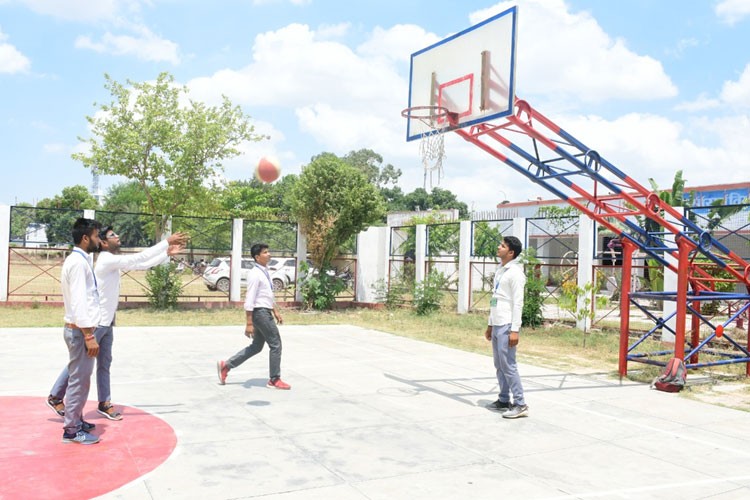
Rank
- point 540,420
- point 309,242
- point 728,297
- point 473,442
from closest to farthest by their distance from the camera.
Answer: point 473,442, point 540,420, point 728,297, point 309,242

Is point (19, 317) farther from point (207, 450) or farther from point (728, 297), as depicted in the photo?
point (728, 297)

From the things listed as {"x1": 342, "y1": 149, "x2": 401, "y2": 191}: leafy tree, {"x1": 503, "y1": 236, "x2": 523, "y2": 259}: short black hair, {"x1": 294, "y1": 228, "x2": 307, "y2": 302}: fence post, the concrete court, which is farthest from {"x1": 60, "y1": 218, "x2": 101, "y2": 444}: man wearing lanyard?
{"x1": 342, "y1": 149, "x2": 401, "y2": 191}: leafy tree

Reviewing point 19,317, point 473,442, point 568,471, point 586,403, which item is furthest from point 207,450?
point 19,317


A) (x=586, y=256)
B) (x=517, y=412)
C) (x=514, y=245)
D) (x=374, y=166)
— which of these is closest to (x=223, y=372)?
(x=517, y=412)

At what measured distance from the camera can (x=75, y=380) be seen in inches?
216

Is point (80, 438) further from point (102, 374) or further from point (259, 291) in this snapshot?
point (259, 291)

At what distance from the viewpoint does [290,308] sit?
2005cm

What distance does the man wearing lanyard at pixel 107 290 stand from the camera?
20.4ft

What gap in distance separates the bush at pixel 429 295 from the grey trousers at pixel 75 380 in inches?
548

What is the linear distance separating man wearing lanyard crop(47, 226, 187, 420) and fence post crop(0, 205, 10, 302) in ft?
42.5

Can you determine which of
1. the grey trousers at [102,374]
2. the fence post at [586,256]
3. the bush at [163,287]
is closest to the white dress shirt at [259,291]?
the grey trousers at [102,374]

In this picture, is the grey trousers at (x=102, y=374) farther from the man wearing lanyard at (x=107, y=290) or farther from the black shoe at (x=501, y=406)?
the black shoe at (x=501, y=406)

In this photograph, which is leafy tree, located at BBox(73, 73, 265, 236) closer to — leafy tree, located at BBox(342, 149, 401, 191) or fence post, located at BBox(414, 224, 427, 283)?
fence post, located at BBox(414, 224, 427, 283)

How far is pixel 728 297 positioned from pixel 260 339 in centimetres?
658
